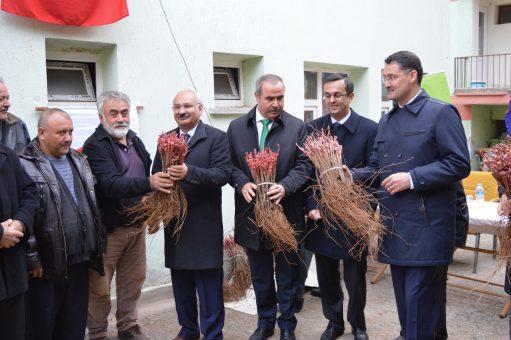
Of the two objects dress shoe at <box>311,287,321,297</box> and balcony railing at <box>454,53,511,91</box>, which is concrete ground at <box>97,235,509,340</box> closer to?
dress shoe at <box>311,287,321,297</box>

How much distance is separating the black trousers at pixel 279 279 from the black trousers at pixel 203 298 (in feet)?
0.91

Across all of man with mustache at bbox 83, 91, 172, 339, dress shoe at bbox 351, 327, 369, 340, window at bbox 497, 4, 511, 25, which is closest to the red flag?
man with mustache at bbox 83, 91, 172, 339

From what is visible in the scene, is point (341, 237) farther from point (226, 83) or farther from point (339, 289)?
point (226, 83)

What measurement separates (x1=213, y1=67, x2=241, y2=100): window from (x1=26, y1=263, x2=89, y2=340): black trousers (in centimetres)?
299

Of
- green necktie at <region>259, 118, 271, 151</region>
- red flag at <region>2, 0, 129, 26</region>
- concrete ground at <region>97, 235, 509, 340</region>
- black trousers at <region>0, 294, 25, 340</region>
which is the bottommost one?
concrete ground at <region>97, 235, 509, 340</region>

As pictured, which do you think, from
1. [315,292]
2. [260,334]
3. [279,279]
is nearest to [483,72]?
[315,292]

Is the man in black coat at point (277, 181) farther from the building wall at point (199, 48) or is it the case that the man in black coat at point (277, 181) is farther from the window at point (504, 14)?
the window at point (504, 14)

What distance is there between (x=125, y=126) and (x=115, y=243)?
85 centimetres

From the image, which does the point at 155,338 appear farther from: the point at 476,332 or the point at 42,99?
the point at 476,332

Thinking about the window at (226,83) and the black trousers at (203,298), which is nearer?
the black trousers at (203,298)

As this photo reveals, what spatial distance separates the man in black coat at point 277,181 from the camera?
3.63 m

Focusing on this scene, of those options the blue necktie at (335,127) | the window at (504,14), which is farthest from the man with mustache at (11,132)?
the window at (504,14)

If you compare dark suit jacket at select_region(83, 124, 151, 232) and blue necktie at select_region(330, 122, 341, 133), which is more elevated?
blue necktie at select_region(330, 122, 341, 133)

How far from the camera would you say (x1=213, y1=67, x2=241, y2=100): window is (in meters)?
5.83
